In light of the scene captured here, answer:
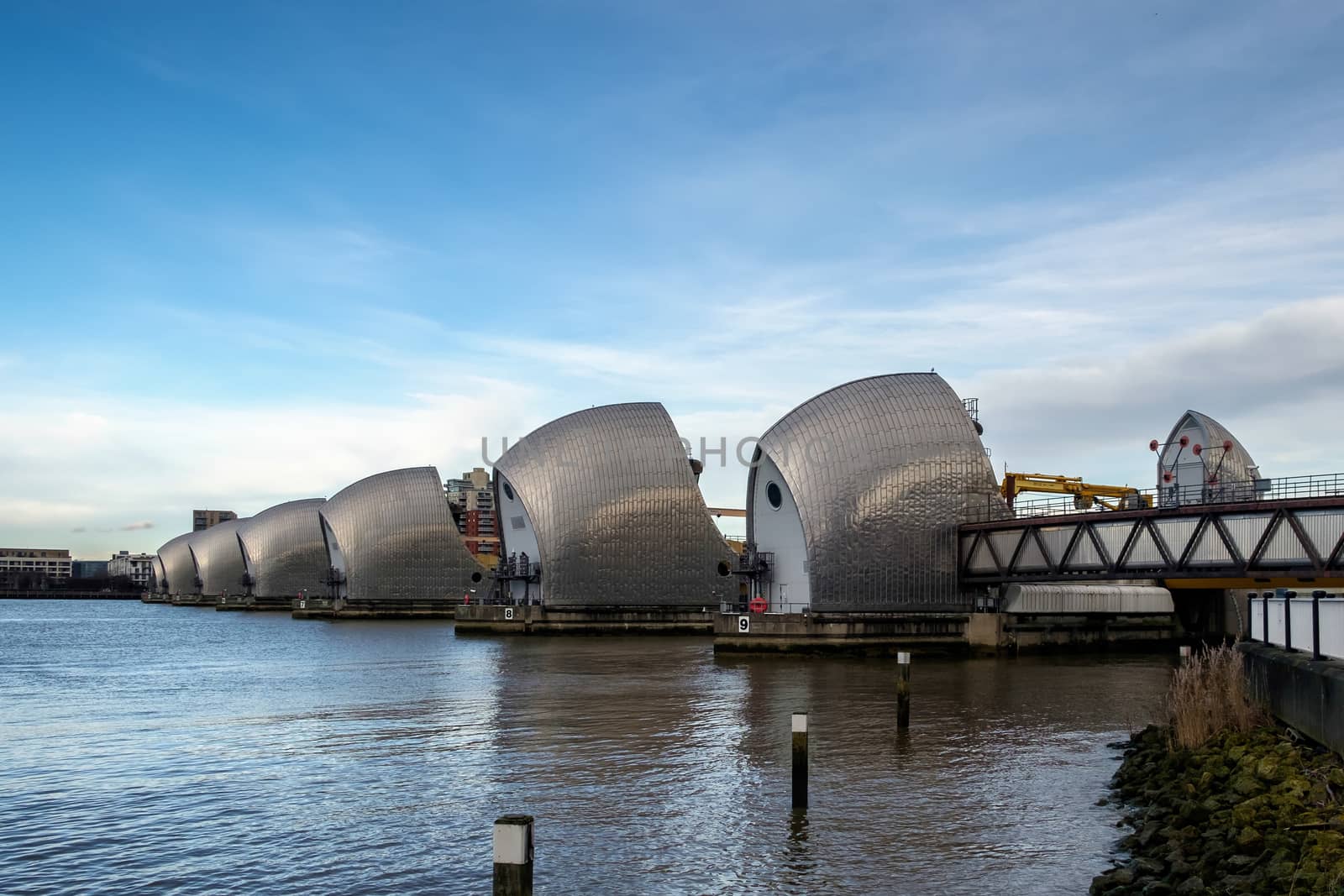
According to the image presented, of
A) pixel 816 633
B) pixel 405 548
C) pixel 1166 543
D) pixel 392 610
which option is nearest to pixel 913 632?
pixel 816 633

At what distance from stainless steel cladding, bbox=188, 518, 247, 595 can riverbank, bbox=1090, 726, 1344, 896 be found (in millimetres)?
131349

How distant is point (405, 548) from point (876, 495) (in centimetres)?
4962

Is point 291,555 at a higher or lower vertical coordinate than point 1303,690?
higher

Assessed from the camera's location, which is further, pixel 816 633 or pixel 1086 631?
pixel 1086 631

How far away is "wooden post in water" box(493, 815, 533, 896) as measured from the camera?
358 inches

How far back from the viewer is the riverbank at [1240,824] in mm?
11336

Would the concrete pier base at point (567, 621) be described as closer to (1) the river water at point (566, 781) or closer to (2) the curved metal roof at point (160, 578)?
(1) the river water at point (566, 781)

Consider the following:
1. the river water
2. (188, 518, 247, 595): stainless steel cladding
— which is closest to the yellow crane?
the river water

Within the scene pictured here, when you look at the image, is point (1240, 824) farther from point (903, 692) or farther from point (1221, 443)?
point (1221, 443)

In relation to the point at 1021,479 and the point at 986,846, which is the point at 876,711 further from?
the point at 1021,479

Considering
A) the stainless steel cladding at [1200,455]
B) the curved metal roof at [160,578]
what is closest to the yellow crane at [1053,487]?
the stainless steel cladding at [1200,455]

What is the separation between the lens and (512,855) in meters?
9.14

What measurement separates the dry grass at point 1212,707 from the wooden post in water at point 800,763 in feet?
21.5

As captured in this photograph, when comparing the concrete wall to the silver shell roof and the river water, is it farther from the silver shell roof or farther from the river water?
the silver shell roof
